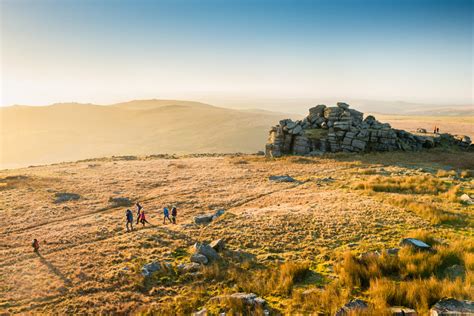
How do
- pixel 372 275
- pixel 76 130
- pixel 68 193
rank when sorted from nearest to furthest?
pixel 372 275 < pixel 68 193 < pixel 76 130

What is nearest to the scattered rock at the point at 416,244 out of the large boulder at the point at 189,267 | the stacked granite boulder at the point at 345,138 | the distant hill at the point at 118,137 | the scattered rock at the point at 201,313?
the scattered rock at the point at 201,313

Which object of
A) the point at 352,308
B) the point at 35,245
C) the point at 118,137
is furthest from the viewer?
the point at 118,137

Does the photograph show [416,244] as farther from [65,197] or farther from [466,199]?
[65,197]

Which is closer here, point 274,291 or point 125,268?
point 274,291

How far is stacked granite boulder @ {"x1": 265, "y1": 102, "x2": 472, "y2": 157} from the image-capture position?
51156mm

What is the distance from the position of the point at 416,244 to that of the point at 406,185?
16263 mm

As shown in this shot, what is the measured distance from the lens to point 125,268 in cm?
1559

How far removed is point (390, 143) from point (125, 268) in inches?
1936

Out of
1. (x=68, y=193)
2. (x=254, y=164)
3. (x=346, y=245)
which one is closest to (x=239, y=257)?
(x=346, y=245)

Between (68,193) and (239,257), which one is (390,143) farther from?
(68,193)

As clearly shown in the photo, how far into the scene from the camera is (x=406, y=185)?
28594 millimetres

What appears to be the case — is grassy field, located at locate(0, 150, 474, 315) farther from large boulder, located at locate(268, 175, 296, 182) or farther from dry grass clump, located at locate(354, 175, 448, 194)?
large boulder, located at locate(268, 175, 296, 182)

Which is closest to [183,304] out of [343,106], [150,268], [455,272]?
[150,268]

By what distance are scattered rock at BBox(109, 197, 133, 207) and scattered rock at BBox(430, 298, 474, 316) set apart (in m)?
27.8
